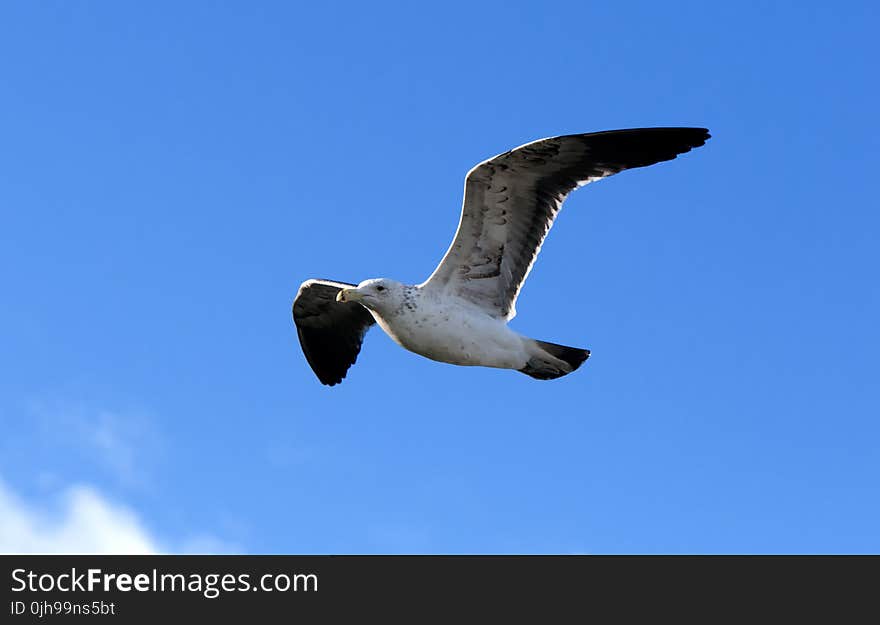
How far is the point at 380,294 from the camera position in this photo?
39.6 ft

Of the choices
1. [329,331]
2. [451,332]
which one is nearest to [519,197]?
[451,332]

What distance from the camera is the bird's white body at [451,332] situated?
11930 millimetres

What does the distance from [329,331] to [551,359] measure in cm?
377

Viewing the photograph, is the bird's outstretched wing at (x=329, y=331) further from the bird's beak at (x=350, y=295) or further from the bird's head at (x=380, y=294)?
the bird's head at (x=380, y=294)

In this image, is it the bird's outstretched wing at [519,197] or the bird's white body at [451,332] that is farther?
the bird's white body at [451,332]

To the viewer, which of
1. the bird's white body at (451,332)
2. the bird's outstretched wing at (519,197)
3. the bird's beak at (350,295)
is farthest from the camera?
the bird's beak at (350,295)

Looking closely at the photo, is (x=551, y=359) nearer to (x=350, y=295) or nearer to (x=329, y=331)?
(x=350, y=295)

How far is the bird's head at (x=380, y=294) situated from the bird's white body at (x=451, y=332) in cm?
6

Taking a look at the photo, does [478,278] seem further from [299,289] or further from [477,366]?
[299,289]

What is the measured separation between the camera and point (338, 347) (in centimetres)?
1499

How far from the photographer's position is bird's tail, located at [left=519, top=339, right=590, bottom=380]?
1229 cm

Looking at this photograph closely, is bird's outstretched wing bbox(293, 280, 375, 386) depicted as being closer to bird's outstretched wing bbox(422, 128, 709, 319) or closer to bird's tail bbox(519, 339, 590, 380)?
bird's outstretched wing bbox(422, 128, 709, 319)

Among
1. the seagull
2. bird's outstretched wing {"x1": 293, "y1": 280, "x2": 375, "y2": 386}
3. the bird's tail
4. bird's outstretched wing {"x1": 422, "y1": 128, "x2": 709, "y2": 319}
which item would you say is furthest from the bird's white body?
bird's outstretched wing {"x1": 293, "y1": 280, "x2": 375, "y2": 386}

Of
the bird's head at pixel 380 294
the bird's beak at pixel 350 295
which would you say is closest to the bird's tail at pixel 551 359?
the bird's head at pixel 380 294
